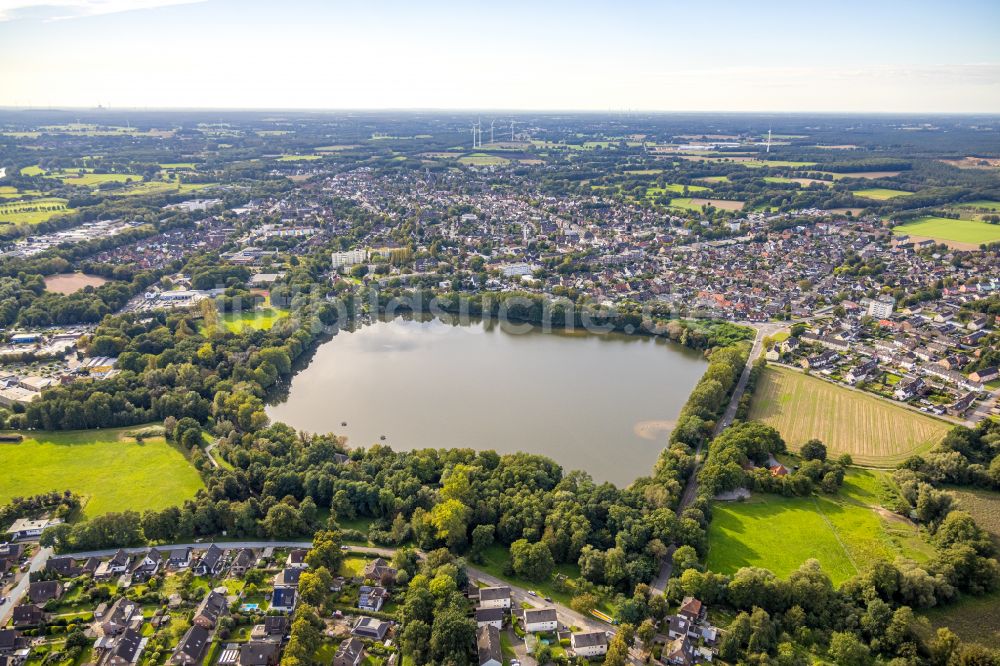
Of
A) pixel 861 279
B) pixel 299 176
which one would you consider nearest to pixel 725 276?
pixel 861 279

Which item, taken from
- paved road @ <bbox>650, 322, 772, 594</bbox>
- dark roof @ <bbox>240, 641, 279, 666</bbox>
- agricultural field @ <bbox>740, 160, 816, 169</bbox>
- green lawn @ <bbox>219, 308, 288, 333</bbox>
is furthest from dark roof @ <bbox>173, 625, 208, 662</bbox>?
agricultural field @ <bbox>740, 160, 816, 169</bbox>

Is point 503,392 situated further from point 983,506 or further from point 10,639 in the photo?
point 10,639

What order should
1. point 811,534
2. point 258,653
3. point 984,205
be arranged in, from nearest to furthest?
point 258,653, point 811,534, point 984,205

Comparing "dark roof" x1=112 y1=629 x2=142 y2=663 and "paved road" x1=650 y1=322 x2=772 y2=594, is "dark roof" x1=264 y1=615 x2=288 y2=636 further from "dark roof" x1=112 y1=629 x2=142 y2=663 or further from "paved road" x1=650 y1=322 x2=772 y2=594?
"paved road" x1=650 y1=322 x2=772 y2=594

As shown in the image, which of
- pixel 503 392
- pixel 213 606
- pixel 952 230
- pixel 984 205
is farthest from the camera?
pixel 984 205

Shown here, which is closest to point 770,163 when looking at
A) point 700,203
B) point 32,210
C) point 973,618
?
point 700,203

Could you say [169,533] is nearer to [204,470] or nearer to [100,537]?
[100,537]

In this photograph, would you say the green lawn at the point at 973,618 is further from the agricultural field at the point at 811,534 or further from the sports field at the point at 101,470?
the sports field at the point at 101,470
